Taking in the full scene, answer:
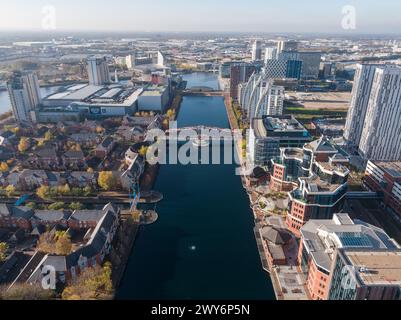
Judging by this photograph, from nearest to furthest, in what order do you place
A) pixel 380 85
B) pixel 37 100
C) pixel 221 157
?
pixel 380 85
pixel 221 157
pixel 37 100

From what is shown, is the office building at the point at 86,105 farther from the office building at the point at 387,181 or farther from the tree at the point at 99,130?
the office building at the point at 387,181

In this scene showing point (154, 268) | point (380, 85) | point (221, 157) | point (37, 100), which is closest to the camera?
point (154, 268)

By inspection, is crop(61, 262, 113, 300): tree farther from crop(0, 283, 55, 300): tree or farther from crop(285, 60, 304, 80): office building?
crop(285, 60, 304, 80): office building

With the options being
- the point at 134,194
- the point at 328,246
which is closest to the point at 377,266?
the point at 328,246

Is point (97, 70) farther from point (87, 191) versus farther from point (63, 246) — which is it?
point (63, 246)

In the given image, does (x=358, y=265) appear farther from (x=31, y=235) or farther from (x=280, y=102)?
(x=280, y=102)

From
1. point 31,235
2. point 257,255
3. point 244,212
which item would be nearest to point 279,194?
point 244,212

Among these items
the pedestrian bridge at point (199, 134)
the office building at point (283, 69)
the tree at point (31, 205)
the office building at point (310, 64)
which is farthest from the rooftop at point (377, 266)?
the office building at point (310, 64)
